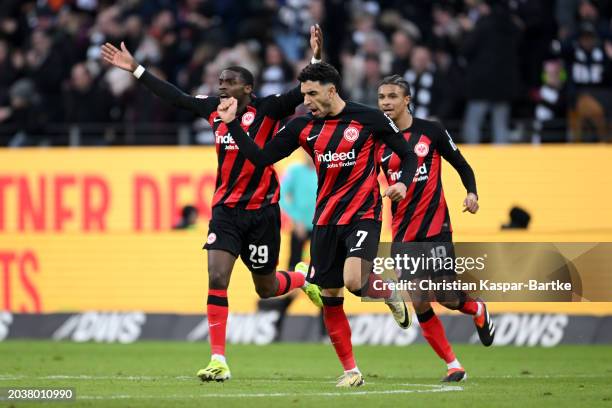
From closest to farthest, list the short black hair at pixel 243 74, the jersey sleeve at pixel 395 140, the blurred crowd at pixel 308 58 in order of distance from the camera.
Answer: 1. the jersey sleeve at pixel 395 140
2. the short black hair at pixel 243 74
3. the blurred crowd at pixel 308 58

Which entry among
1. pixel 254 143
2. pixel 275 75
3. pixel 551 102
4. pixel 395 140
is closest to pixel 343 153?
pixel 395 140

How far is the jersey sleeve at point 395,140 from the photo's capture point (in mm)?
10938

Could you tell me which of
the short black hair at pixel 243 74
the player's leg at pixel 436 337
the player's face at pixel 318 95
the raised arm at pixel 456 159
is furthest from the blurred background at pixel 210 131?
the player's face at pixel 318 95

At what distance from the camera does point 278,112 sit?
1193cm

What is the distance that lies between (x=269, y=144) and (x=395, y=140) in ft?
3.24

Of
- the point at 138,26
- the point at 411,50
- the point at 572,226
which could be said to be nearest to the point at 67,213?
the point at 138,26

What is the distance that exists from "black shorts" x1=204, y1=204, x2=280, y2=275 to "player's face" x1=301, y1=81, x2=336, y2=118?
1535mm

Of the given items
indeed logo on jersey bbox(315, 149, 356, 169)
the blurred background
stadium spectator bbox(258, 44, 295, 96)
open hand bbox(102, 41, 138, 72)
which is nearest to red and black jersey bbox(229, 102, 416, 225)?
indeed logo on jersey bbox(315, 149, 356, 169)

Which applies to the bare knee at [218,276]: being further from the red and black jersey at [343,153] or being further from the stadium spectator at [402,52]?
the stadium spectator at [402,52]

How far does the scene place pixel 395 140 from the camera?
11008 mm

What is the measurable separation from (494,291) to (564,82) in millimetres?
6244

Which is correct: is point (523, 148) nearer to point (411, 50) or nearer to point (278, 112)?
point (411, 50)

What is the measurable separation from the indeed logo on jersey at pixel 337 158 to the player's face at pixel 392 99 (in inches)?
45.5

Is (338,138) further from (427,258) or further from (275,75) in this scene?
(275,75)
